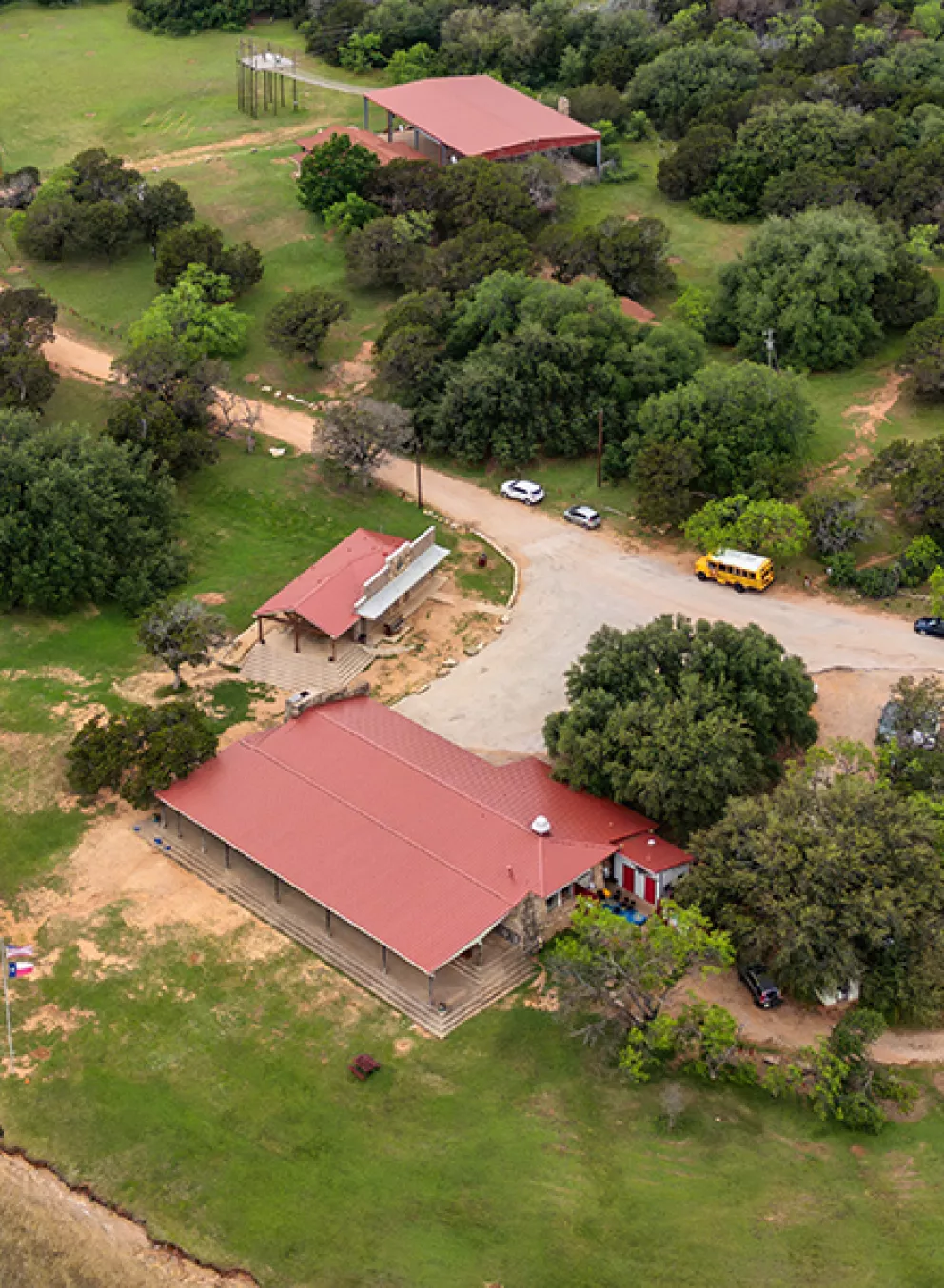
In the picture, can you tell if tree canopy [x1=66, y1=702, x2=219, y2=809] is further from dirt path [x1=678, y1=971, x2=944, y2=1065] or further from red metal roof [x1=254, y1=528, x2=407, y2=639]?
dirt path [x1=678, y1=971, x2=944, y2=1065]

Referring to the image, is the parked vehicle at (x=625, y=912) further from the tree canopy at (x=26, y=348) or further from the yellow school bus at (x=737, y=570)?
the tree canopy at (x=26, y=348)

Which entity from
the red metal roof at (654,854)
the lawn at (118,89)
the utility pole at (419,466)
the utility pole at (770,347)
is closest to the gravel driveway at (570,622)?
the utility pole at (419,466)

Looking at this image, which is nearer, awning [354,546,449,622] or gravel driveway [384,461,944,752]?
gravel driveway [384,461,944,752]

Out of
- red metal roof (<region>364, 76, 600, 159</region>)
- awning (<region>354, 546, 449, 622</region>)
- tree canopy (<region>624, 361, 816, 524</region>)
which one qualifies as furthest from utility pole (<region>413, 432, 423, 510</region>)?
red metal roof (<region>364, 76, 600, 159</region>)

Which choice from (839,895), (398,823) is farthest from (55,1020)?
(839,895)

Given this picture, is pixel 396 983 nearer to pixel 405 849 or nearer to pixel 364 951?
pixel 364 951

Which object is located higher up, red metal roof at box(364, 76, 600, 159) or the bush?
red metal roof at box(364, 76, 600, 159)
